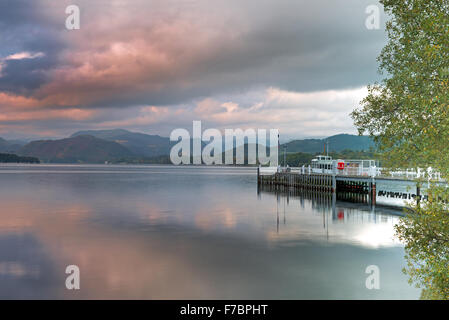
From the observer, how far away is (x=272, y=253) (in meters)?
21.1

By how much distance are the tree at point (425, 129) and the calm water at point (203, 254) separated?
4011 mm

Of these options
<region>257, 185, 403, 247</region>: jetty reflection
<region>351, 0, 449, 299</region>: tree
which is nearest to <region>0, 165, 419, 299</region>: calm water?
<region>257, 185, 403, 247</region>: jetty reflection

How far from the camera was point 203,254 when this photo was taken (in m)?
20.9

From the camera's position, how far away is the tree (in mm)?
10578

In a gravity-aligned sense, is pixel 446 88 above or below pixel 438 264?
above

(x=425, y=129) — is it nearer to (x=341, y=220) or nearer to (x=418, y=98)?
(x=418, y=98)

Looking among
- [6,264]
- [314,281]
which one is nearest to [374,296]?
[314,281]

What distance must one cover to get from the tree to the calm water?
4.01 meters

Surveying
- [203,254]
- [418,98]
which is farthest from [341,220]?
[418,98]

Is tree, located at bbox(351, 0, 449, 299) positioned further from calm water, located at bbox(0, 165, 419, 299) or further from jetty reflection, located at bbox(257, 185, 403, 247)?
jetty reflection, located at bbox(257, 185, 403, 247)

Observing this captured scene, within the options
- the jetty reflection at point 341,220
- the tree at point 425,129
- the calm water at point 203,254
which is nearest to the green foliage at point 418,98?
the tree at point 425,129

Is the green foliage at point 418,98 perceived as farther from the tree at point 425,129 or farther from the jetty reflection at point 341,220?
the jetty reflection at point 341,220
